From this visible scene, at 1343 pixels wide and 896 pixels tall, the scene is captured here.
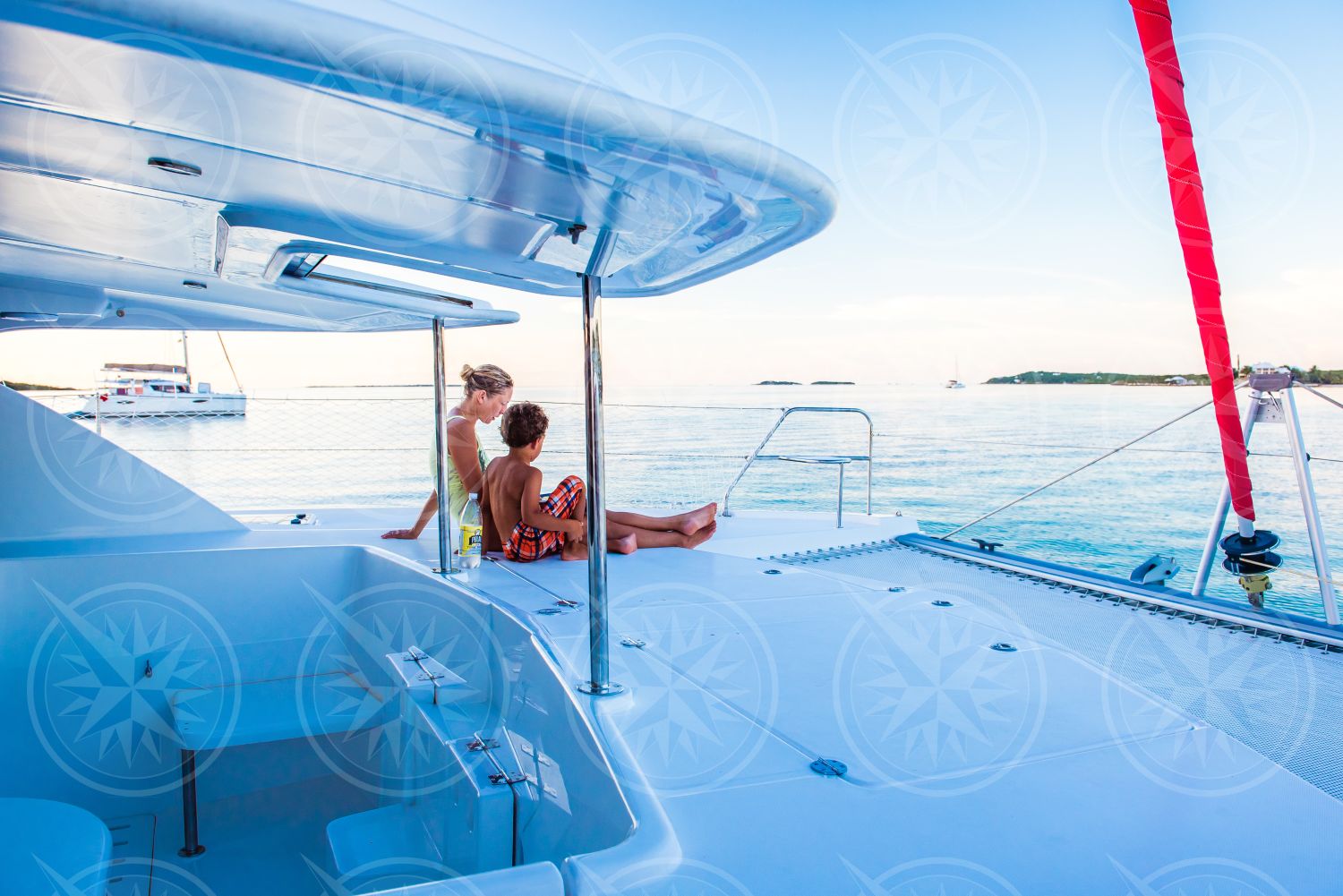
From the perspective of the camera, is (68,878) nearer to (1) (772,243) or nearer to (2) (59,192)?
(2) (59,192)

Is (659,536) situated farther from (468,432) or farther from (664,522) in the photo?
(468,432)

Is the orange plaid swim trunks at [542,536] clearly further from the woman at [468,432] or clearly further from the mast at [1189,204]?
the mast at [1189,204]

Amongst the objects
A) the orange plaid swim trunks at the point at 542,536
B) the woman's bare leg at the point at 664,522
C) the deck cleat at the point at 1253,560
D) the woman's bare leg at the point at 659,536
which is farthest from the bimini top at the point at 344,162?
the deck cleat at the point at 1253,560

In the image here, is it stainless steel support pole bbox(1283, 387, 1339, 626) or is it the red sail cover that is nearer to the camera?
stainless steel support pole bbox(1283, 387, 1339, 626)

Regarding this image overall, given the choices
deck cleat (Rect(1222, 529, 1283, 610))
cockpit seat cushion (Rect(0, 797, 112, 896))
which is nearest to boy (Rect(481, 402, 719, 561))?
cockpit seat cushion (Rect(0, 797, 112, 896))

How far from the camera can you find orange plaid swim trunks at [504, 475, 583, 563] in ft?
5.58

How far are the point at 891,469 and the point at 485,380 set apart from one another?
10.9m

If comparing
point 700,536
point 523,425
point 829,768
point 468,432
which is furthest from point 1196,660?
point 468,432

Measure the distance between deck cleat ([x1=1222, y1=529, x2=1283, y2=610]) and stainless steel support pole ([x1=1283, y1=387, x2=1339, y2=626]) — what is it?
0.87 feet

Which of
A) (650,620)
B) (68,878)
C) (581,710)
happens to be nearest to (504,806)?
(581,710)

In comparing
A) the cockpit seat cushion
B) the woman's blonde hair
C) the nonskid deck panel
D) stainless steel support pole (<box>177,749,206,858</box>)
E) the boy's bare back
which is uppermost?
the woman's blonde hair

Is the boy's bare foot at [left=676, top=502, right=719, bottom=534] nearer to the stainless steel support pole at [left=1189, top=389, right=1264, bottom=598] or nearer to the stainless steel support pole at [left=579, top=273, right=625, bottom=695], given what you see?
the stainless steel support pole at [left=579, top=273, right=625, bottom=695]

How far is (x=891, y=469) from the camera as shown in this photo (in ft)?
40.3

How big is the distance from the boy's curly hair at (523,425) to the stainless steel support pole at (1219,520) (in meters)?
1.64
